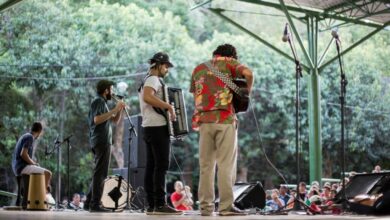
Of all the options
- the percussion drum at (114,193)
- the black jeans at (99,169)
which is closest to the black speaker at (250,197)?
the percussion drum at (114,193)

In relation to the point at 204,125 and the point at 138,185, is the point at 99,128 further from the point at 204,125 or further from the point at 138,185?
the point at 138,185

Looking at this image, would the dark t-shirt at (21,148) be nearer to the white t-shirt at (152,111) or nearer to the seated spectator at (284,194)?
the white t-shirt at (152,111)

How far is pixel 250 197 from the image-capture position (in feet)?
29.7

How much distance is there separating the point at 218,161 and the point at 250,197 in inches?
126

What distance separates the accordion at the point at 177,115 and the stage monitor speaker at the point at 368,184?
2.49 m

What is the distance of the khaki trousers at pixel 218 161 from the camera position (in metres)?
5.93

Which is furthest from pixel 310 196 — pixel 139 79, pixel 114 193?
pixel 139 79

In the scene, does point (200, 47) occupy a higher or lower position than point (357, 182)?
higher

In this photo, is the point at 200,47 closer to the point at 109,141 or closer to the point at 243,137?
the point at 243,137

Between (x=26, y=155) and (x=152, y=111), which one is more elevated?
(x=152, y=111)

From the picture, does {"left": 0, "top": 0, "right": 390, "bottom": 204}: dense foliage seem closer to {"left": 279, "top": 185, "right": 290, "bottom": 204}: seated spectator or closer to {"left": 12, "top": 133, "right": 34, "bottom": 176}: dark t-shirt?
{"left": 279, "top": 185, "right": 290, "bottom": 204}: seated spectator

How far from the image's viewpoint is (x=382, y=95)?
25.7 m

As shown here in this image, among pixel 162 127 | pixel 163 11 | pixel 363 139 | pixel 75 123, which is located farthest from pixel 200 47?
pixel 162 127

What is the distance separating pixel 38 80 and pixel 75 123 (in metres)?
2.19
